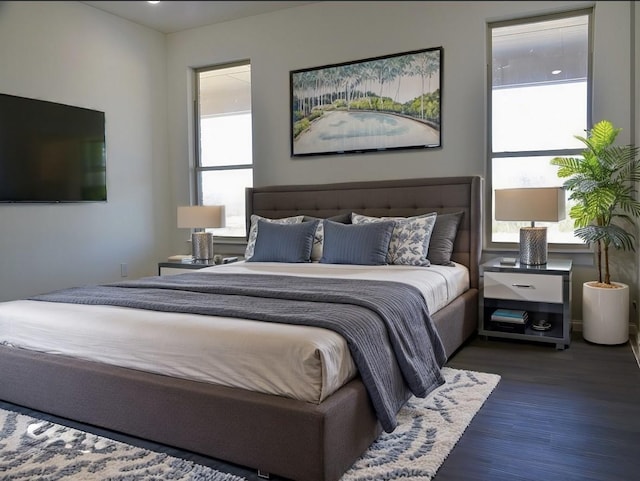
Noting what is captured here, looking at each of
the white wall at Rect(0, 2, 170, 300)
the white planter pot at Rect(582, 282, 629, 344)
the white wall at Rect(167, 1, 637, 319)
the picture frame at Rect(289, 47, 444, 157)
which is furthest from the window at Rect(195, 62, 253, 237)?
the white planter pot at Rect(582, 282, 629, 344)

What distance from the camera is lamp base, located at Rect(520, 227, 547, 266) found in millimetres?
3785

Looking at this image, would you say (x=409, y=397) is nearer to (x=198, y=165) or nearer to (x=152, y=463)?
(x=152, y=463)

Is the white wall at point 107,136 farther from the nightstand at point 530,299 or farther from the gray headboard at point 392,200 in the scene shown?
the nightstand at point 530,299

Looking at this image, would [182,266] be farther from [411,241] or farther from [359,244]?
[411,241]

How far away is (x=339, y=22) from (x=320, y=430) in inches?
157

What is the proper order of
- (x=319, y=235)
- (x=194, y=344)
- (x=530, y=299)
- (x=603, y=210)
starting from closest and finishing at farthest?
(x=194, y=344) < (x=603, y=210) < (x=530, y=299) < (x=319, y=235)

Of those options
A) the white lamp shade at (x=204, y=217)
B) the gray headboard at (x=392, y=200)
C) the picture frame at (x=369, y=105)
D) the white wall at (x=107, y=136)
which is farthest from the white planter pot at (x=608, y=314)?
the white wall at (x=107, y=136)

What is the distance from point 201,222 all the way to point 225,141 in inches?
44.1

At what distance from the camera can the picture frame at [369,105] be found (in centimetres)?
443

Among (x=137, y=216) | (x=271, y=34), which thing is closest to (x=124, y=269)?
(x=137, y=216)

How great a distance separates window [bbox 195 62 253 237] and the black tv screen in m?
1.10

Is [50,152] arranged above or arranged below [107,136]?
below

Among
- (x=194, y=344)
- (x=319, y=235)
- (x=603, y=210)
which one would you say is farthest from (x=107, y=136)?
(x=603, y=210)

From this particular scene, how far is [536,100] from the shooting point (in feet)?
13.6
